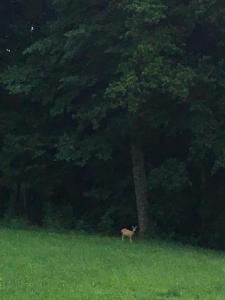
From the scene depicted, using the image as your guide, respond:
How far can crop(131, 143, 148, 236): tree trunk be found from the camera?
2316 cm

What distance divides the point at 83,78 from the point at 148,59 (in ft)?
11.6

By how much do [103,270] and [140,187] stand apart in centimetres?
1003

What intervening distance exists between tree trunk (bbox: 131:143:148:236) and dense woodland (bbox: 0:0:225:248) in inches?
1.2

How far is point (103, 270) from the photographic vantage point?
43.4 ft

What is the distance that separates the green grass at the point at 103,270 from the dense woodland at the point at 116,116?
3.85 metres

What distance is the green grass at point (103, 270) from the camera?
1070 cm

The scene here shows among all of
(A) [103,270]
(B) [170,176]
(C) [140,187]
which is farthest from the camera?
(C) [140,187]

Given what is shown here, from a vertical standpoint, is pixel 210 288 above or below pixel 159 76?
below

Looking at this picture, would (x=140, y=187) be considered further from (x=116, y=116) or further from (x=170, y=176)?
(x=116, y=116)

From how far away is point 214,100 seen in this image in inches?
810

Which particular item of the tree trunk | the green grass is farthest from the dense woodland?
the green grass

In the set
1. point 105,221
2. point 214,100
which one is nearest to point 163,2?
point 214,100

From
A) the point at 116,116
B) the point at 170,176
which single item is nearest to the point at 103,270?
the point at 170,176

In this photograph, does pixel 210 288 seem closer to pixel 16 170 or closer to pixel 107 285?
pixel 107 285
